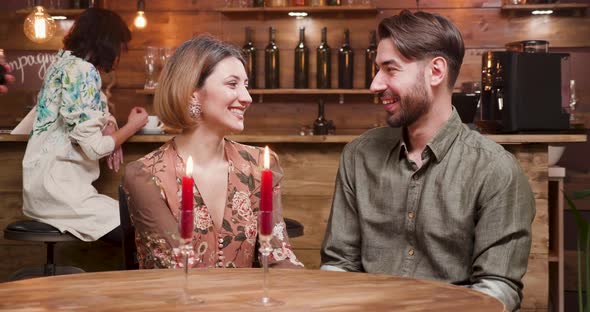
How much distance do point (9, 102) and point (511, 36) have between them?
3.67 meters

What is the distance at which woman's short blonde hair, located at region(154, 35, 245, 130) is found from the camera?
240 cm

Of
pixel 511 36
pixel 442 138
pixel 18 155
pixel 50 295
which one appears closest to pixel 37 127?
pixel 18 155

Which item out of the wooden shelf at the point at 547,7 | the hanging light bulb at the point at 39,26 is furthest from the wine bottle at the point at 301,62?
the hanging light bulb at the point at 39,26

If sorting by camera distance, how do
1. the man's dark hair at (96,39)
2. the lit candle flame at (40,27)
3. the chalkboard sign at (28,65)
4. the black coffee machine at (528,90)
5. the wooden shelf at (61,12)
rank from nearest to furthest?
the man's dark hair at (96,39)
the black coffee machine at (528,90)
the lit candle flame at (40,27)
the wooden shelf at (61,12)
the chalkboard sign at (28,65)

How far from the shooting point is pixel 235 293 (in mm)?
1528

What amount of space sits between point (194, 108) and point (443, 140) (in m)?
0.70

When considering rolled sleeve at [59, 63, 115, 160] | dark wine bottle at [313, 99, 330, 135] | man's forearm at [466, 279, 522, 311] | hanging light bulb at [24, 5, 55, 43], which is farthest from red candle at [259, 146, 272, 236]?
dark wine bottle at [313, 99, 330, 135]

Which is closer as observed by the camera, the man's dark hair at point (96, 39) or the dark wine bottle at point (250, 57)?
the man's dark hair at point (96, 39)

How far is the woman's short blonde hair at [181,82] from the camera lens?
7.86ft

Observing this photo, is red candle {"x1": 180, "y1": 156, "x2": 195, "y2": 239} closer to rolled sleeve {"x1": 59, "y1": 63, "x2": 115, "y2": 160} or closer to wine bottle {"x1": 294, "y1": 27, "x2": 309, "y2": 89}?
rolled sleeve {"x1": 59, "y1": 63, "x2": 115, "y2": 160}

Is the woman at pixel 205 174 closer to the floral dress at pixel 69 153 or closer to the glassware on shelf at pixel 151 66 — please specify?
the floral dress at pixel 69 153

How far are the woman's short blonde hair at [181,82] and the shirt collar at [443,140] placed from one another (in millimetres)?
596

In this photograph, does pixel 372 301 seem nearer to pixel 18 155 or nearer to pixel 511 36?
pixel 18 155

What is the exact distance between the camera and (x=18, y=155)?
161 inches
